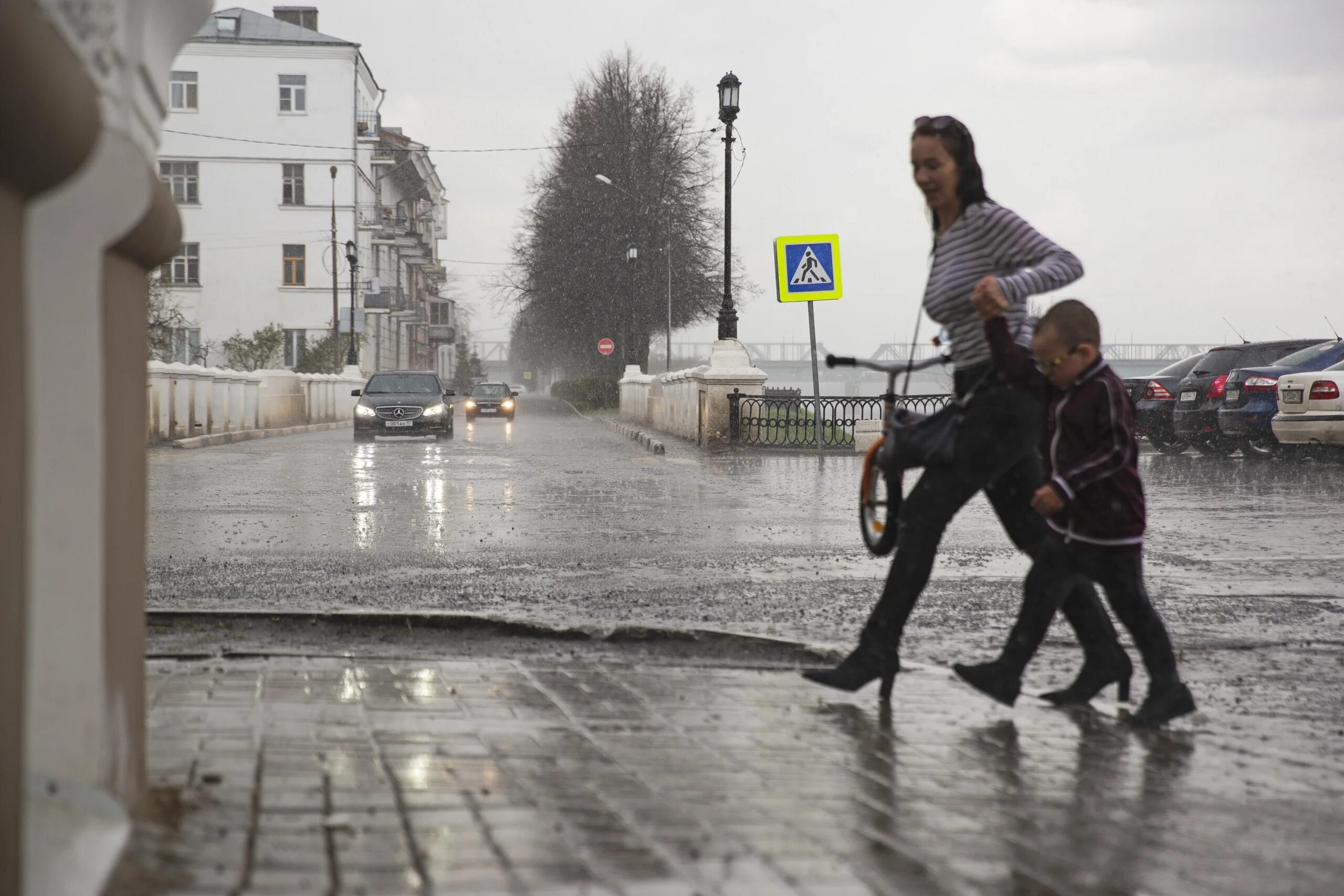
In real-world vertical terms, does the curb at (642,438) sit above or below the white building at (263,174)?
below

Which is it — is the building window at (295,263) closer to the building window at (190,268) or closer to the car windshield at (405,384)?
the building window at (190,268)

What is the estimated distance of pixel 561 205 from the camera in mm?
59906

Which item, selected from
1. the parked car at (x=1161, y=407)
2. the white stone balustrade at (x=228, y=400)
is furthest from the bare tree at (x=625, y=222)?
the parked car at (x=1161, y=407)

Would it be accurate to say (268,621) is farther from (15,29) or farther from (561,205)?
(561,205)

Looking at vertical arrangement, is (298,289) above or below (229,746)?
above

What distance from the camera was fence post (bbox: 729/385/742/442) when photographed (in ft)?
80.3

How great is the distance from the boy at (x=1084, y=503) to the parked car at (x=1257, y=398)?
49.9 feet

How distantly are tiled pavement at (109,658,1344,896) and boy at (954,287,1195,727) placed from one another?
17 centimetres

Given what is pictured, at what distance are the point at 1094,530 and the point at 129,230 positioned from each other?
2.97 meters

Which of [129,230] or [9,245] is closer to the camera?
[9,245]

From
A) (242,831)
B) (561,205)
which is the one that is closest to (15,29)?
(242,831)

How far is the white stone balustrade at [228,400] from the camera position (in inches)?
942

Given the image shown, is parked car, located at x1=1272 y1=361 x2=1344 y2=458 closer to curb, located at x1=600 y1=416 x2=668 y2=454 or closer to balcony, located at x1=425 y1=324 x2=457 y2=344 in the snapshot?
curb, located at x1=600 y1=416 x2=668 y2=454

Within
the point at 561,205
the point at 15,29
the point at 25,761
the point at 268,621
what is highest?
the point at 561,205
